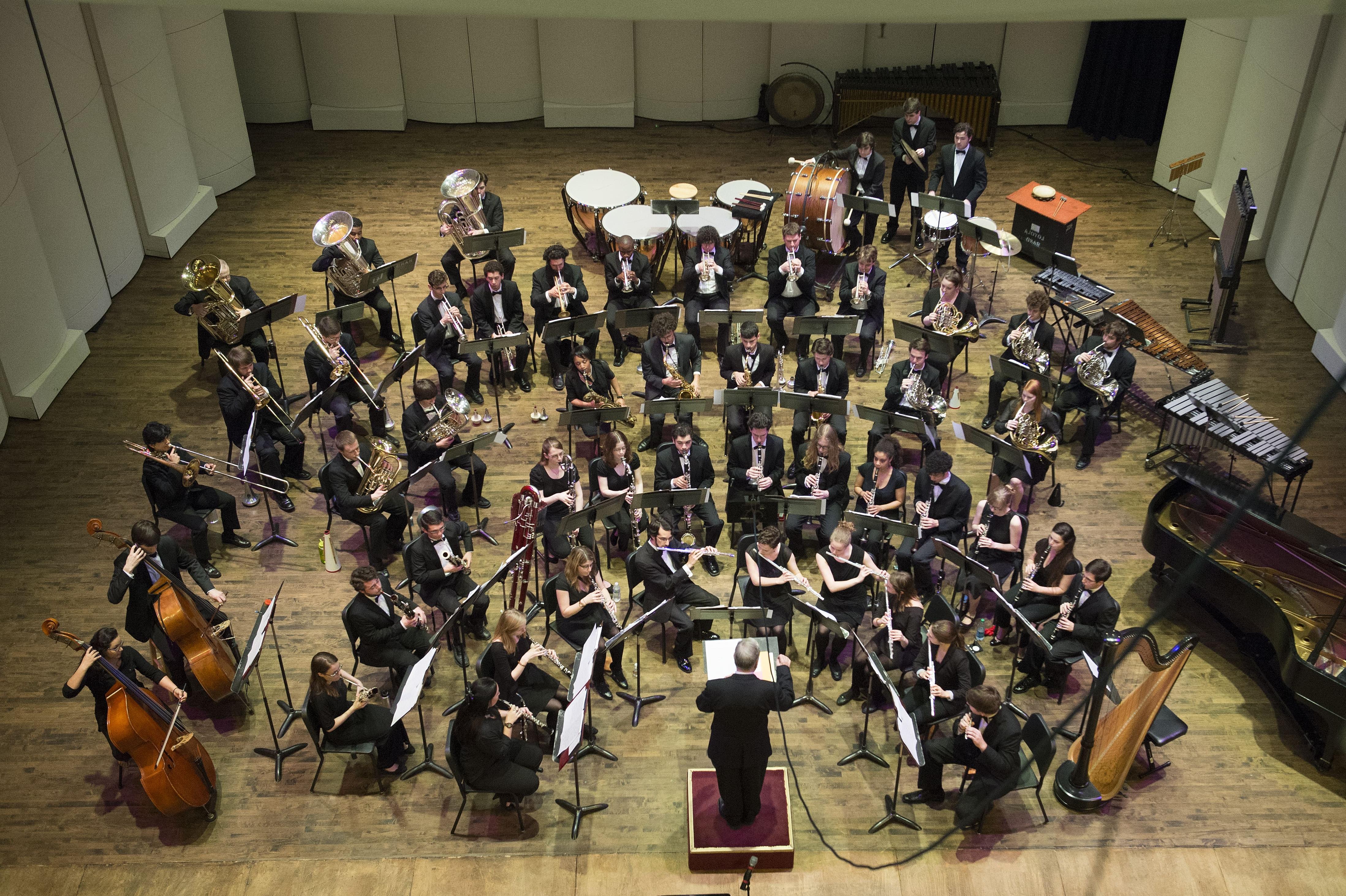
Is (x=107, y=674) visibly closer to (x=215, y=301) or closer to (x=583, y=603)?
(x=583, y=603)

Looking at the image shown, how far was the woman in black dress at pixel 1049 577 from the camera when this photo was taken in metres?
7.08

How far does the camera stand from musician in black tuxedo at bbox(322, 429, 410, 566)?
7.99 meters

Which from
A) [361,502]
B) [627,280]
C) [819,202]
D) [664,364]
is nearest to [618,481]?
[664,364]

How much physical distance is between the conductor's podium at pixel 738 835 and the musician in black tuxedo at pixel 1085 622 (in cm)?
195

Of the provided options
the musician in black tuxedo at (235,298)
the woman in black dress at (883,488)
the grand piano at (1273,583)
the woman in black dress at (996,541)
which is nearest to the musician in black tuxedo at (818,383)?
the woman in black dress at (883,488)

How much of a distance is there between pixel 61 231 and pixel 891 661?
332 inches

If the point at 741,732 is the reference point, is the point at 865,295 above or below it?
above

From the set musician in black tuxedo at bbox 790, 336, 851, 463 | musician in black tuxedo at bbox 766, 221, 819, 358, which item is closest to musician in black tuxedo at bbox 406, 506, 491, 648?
musician in black tuxedo at bbox 790, 336, 851, 463

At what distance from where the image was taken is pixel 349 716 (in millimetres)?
6500

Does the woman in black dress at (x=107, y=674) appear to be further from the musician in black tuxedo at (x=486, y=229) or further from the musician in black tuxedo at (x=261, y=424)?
the musician in black tuxedo at (x=486, y=229)

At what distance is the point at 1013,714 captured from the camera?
20.5ft

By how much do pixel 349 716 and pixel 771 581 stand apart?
9.09 feet

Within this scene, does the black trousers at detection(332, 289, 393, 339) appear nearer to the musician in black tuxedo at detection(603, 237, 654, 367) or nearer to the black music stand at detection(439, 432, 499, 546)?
the black music stand at detection(439, 432, 499, 546)

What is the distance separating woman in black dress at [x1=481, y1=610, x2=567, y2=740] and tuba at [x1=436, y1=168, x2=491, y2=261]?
4775mm
